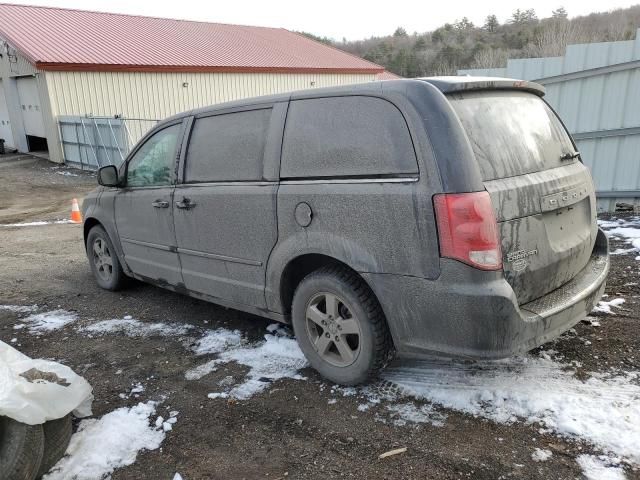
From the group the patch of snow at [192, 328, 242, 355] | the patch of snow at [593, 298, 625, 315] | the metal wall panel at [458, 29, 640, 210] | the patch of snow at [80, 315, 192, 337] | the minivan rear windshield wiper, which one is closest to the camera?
the minivan rear windshield wiper

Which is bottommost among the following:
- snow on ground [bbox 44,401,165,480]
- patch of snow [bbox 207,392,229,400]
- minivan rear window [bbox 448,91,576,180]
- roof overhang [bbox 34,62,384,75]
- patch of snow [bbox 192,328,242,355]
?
patch of snow [bbox 192,328,242,355]

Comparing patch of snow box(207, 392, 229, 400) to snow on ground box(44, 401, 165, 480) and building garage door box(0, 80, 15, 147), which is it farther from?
building garage door box(0, 80, 15, 147)

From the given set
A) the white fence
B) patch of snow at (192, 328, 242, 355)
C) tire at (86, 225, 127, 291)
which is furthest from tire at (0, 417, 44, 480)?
the white fence

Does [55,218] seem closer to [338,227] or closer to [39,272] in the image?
[39,272]

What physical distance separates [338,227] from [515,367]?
150 centimetres

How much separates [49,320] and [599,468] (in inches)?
176

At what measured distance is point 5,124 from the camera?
22.8 metres

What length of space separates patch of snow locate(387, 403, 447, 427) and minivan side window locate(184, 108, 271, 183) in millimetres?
1743

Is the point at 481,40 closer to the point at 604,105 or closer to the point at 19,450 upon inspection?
the point at 604,105

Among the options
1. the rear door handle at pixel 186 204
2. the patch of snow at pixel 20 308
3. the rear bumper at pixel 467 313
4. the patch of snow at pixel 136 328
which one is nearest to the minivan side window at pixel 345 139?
the rear bumper at pixel 467 313

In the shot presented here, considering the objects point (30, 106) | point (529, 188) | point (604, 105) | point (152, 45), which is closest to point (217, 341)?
point (529, 188)

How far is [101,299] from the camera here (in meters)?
5.43

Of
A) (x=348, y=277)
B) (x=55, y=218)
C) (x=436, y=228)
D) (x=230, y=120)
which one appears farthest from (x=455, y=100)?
(x=55, y=218)

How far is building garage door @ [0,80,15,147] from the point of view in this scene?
2204 cm
